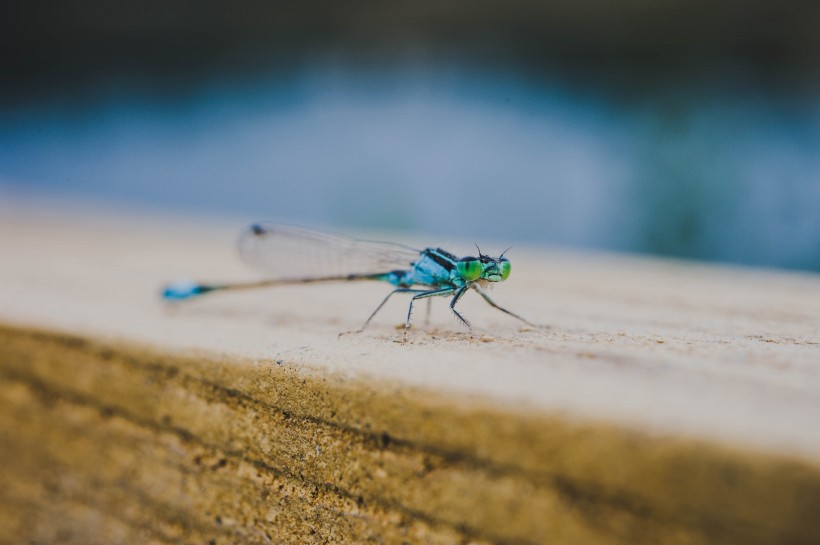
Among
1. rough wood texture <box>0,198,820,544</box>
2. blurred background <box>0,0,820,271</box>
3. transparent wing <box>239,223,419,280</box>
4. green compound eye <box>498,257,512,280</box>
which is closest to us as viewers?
rough wood texture <box>0,198,820,544</box>

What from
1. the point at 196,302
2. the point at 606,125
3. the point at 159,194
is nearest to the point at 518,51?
the point at 606,125

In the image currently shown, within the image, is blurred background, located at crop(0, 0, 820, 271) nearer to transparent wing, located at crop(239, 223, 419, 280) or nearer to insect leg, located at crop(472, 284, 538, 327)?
transparent wing, located at crop(239, 223, 419, 280)

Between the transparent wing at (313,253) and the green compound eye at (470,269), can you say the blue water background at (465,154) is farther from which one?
Answer: the green compound eye at (470,269)

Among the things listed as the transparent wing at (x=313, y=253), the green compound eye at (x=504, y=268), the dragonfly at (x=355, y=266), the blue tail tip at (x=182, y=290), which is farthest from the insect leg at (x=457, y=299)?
the blue tail tip at (x=182, y=290)

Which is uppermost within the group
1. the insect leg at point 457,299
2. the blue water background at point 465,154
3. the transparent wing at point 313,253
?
the blue water background at point 465,154

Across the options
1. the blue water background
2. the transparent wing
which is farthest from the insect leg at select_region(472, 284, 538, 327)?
the blue water background
